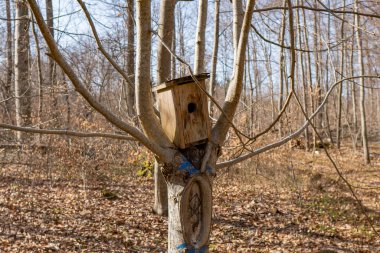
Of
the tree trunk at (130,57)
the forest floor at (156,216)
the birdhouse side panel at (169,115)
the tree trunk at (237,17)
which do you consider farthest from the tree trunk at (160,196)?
the tree trunk at (237,17)

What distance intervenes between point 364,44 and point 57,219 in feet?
56.4

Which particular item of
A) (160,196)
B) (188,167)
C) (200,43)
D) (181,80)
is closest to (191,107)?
(181,80)

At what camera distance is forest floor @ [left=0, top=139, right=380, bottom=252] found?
544 centimetres

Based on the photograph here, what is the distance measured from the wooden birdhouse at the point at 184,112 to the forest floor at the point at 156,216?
3.20m

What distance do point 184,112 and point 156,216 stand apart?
14.3ft

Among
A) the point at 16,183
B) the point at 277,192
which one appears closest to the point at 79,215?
the point at 16,183

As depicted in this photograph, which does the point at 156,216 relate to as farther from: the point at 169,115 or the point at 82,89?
the point at 82,89

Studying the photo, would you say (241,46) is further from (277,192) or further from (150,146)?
(277,192)

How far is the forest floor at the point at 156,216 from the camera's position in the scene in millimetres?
5443

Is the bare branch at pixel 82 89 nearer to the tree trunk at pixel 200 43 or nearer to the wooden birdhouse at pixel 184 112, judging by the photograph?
the wooden birdhouse at pixel 184 112

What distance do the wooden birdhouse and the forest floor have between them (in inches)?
126

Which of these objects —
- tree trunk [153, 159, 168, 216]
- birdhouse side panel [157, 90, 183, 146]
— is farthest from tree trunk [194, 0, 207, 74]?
tree trunk [153, 159, 168, 216]

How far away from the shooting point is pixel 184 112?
251cm

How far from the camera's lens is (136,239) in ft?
18.1
